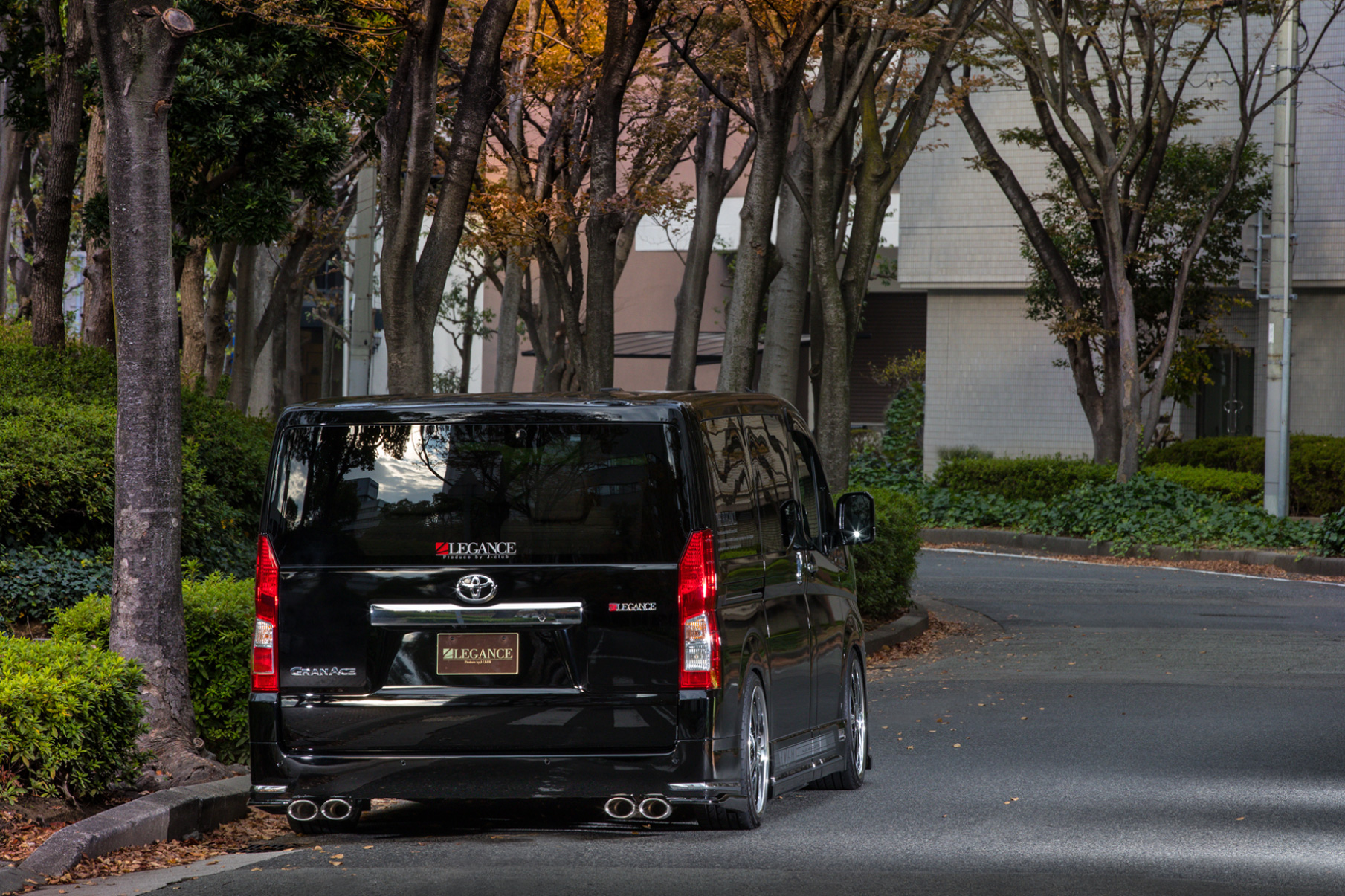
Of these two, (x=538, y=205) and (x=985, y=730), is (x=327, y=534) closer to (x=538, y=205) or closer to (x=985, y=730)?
(x=985, y=730)

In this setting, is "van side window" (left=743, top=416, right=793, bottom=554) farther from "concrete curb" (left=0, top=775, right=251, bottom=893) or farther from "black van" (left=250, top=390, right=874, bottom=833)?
"concrete curb" (left=0, top=775, right=251, bottom=893)

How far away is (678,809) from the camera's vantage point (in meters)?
7.08

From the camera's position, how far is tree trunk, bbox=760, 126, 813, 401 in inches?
649

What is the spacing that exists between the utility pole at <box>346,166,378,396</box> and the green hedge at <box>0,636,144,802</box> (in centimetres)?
971

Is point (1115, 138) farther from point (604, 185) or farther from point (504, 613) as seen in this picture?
point (504, 613)

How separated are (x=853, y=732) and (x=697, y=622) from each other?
7.80ft

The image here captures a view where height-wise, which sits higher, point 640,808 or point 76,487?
point 76,487

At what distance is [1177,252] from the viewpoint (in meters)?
30.9

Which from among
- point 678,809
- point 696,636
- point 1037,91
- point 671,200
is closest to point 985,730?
point 678,809

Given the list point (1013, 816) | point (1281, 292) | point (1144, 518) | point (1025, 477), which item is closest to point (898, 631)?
point (1013, 816)

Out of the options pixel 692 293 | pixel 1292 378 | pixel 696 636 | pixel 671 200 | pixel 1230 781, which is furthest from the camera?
pixel 1292 378

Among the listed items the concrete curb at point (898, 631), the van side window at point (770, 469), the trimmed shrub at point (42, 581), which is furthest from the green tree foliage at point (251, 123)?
the van side window at point (770, 469)

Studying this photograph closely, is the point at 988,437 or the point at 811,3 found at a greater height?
the point at 811,3

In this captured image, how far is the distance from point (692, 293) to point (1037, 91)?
10.9 m
